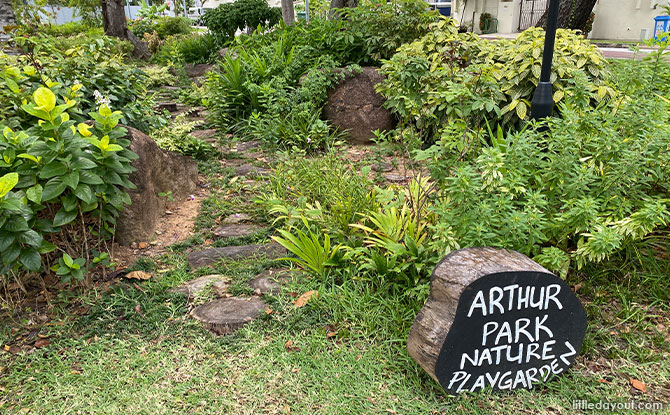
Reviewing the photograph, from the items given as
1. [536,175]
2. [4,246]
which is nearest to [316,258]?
[536,175]

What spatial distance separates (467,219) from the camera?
2531 millimetres

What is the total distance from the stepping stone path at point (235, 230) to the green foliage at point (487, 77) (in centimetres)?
A: 162

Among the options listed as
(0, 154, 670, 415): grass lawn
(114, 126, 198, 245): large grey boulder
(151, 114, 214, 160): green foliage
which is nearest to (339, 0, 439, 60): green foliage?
(151, 114, 214, 160): green foliage

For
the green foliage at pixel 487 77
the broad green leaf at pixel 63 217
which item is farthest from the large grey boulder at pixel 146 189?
the green foliage at pixel 487 77

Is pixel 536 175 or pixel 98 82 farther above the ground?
pixel 98 82

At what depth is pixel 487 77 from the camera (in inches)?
132

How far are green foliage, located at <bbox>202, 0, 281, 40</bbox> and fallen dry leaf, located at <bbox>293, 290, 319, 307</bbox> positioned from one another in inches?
407

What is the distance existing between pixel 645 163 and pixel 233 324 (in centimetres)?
252

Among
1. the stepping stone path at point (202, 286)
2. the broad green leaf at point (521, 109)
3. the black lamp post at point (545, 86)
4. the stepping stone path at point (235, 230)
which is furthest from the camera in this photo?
the broad green leaf at point (521, 109)

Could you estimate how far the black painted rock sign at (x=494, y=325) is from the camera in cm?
213

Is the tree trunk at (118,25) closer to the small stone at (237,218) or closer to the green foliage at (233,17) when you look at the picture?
the green foliage at (233,17)

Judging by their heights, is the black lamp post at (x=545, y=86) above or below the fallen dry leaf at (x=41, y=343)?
above

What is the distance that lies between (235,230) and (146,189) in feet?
2.38

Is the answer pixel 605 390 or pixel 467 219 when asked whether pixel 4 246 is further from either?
pixel 605 390
